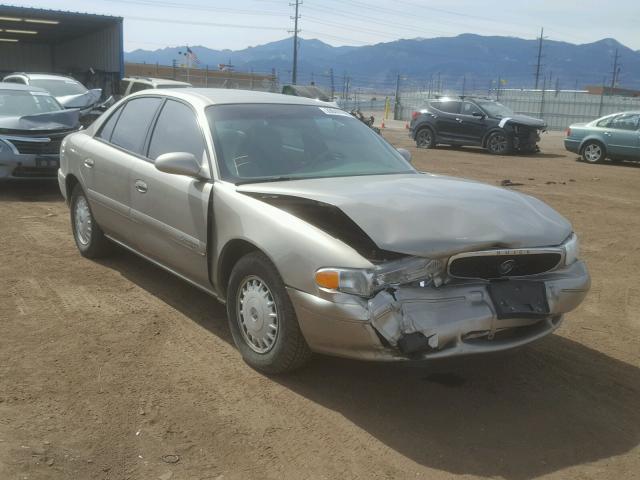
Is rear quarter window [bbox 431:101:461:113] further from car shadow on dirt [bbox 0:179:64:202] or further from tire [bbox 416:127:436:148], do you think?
car shadow on dirt [bbox 0:179:64:202]

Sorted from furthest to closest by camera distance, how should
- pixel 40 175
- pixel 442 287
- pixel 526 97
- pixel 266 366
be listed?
pixel 526 97, pixel 40 175, pixel 266 366, pixel 442 287

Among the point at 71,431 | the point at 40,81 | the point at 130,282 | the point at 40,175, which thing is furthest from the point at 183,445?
the point at 40,81

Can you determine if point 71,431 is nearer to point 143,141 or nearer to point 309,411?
point 309,411

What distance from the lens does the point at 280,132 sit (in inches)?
185

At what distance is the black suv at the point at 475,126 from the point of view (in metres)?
19.5

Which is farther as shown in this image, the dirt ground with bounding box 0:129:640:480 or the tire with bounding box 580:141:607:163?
the tire with bounding box 580:141:607:163

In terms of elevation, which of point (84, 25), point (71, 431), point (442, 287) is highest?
point (84, 25)

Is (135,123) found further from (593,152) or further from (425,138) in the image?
(425,138)

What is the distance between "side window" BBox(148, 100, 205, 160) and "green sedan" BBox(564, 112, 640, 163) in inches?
590

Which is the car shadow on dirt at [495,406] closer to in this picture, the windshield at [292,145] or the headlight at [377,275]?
the headlight at [377,275]

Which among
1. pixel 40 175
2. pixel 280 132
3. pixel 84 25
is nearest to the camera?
pixel 280 132

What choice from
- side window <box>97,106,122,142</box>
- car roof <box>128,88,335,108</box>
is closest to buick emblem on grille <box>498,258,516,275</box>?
car roof <box>128,88,335,108</box>

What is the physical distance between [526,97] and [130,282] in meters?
32.5

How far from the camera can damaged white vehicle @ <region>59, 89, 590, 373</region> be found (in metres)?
3.31
